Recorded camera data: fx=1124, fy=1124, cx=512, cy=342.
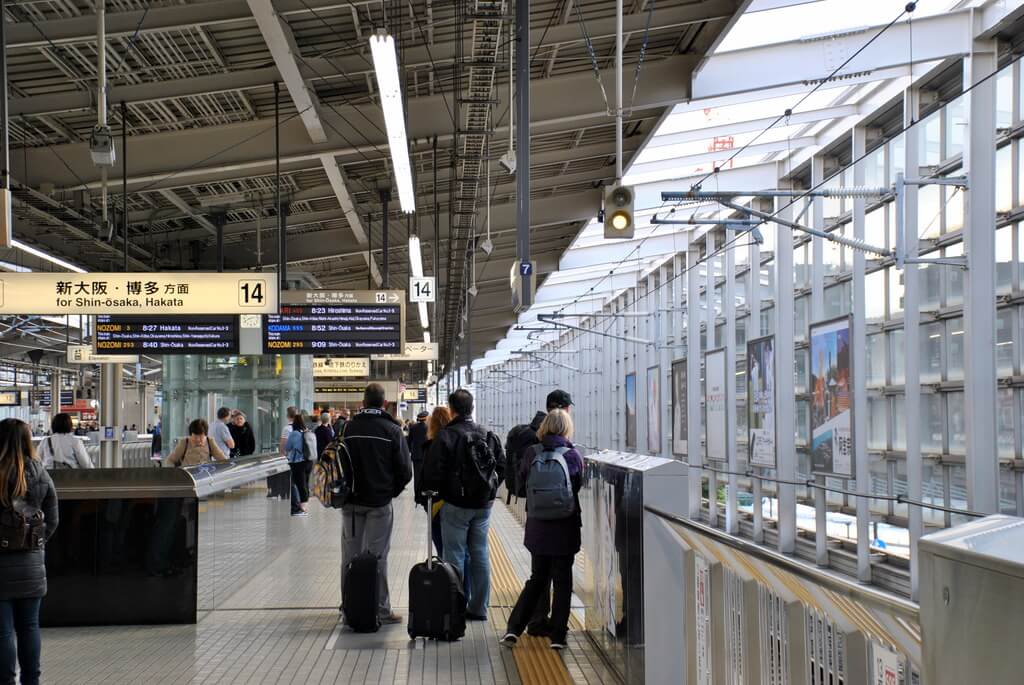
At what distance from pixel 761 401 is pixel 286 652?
11082mm

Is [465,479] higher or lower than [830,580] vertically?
lower

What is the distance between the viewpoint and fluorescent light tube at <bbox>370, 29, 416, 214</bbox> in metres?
6.71

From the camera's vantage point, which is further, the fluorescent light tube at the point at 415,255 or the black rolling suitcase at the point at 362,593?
the fluorescent light tube at the point at 415,255

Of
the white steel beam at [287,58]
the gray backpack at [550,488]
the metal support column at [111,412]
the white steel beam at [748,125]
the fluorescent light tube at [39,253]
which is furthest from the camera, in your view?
the metal support column at [111,412]

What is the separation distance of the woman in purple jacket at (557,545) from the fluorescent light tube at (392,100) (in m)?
2.39

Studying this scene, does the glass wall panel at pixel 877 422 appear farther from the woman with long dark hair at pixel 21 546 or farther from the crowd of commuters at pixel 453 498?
the woman with long dark hair at pixel 21 546

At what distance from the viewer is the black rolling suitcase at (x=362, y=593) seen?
7.04m

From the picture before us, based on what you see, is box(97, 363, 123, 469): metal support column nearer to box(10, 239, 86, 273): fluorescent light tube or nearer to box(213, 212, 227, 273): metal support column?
box(10, 239, 86, 273): fluorescent light tube

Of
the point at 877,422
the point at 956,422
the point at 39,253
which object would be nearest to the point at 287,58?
the point at 39,253

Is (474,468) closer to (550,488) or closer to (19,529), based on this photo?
(550,488)

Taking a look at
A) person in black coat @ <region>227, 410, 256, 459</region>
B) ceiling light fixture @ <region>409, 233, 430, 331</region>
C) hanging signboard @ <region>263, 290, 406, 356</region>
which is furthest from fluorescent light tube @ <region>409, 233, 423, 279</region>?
person in black coat @ <region>227, 410, 256, 459</region>

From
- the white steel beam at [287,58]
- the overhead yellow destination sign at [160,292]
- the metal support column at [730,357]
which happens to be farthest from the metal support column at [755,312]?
the overhead yellow destination sign at [160,292]

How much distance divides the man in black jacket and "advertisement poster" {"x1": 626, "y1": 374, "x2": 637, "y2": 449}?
1811cm

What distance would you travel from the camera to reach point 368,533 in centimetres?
734
